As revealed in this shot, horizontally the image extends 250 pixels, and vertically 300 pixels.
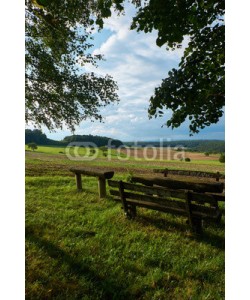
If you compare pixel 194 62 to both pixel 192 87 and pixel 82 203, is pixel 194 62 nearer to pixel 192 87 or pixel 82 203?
pixel 192 87

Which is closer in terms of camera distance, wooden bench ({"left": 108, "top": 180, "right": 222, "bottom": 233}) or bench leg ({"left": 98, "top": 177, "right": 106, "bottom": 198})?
wooden bench ({"left": 108, "top": 180, "right": 222, "bottom": 233})

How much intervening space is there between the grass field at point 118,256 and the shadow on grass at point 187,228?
0.8 inches

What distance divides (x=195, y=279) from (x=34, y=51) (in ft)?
38.2

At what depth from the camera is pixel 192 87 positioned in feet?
26.2

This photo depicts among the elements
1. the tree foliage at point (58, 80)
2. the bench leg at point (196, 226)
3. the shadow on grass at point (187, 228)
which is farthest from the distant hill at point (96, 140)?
the bench leg at point (196, 226)

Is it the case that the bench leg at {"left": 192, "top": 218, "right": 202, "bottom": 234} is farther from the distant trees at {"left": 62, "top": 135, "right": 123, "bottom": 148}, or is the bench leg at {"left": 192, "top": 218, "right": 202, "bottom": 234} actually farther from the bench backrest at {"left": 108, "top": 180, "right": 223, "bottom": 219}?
the distant trees at {"left": 62, "top": 135, "right": 123, "bottom": 148}

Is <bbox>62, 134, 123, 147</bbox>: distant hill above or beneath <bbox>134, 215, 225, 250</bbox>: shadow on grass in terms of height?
above

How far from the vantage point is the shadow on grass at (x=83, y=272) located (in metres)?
3.58

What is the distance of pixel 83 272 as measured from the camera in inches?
159

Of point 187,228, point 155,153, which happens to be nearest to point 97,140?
point 155,153

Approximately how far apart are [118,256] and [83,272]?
32.9 inches

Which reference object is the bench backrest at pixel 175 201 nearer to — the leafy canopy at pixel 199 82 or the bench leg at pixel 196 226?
the bench leg at pixel 196 226

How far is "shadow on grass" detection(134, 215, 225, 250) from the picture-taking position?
5.47 metres

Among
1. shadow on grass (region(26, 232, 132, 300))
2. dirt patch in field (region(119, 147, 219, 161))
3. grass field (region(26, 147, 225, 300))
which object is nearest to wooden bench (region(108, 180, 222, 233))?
grass field (region(26, 147, 225, 300))
